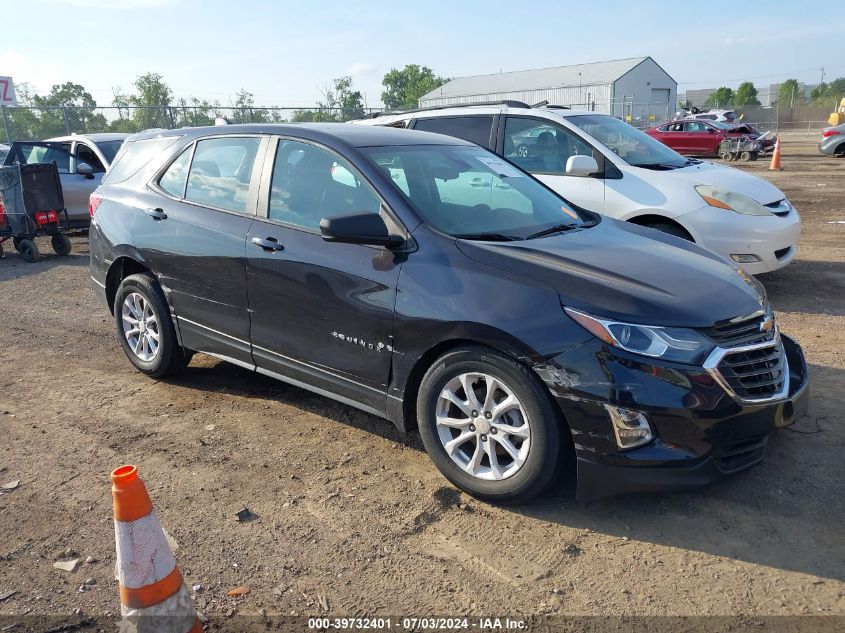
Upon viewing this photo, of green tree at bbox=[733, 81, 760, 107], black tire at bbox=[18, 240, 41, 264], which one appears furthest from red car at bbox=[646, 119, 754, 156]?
green tree at bbox=[733, 81, 760, 107]

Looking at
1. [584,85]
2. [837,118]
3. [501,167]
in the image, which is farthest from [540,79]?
[501,167]

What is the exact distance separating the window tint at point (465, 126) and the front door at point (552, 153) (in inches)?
8.6

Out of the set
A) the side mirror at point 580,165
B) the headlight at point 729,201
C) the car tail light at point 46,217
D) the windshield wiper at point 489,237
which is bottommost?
the car tail light at point 46,217

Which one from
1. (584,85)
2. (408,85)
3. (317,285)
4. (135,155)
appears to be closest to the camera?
(317,285)

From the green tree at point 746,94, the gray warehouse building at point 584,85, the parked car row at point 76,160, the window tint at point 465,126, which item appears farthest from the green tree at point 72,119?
the green tree at point 746,94

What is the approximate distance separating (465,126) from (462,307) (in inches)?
190

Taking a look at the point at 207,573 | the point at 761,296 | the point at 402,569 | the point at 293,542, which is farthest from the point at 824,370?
the point at 207,573

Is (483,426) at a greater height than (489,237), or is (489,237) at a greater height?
(489,237)

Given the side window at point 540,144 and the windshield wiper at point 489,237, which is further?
the side window at point 540,144

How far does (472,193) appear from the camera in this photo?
4.36m

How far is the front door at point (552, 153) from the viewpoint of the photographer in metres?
7.18

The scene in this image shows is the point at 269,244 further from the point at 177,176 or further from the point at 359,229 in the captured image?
the point at 177,176

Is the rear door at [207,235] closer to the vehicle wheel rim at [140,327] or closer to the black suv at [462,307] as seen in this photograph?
the black suv at [462,307]

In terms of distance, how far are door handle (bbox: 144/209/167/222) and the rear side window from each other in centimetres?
51
